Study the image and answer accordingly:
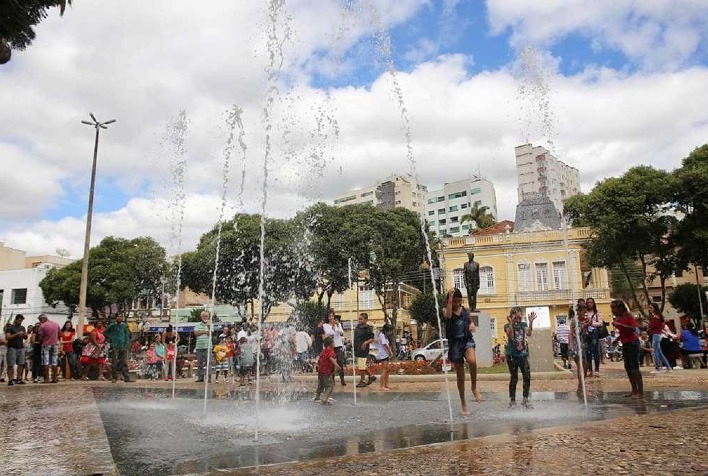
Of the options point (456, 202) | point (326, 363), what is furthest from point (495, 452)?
point (456, 202)

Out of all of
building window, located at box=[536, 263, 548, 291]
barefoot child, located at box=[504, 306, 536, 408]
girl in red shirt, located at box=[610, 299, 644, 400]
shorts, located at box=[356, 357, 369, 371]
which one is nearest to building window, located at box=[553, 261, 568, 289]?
building window, located at box=[536, 263, 548, 291]

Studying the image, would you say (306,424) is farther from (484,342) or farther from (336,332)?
(484,342)

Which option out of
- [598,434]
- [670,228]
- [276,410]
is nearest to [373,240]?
[670,228]

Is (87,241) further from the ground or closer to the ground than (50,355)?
further from the ground

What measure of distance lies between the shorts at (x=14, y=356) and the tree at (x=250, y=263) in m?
23.7

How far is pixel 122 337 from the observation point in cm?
1556

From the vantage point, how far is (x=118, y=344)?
15656mm

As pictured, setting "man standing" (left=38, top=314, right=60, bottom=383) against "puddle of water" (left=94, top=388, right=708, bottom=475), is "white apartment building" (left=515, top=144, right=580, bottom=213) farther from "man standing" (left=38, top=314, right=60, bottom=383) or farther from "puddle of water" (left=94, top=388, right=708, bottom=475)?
"man standing" (left=38, top=314, right=60, bottom=383)

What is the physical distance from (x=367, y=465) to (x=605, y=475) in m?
1.65

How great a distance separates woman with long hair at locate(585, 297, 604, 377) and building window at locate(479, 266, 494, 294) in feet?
106

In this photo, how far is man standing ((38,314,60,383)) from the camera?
1434cm

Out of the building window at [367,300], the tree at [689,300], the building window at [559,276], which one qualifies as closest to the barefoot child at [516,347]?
the building window at [559,276]

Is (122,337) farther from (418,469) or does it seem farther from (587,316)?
(418,469)

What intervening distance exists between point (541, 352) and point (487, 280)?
31.3m
